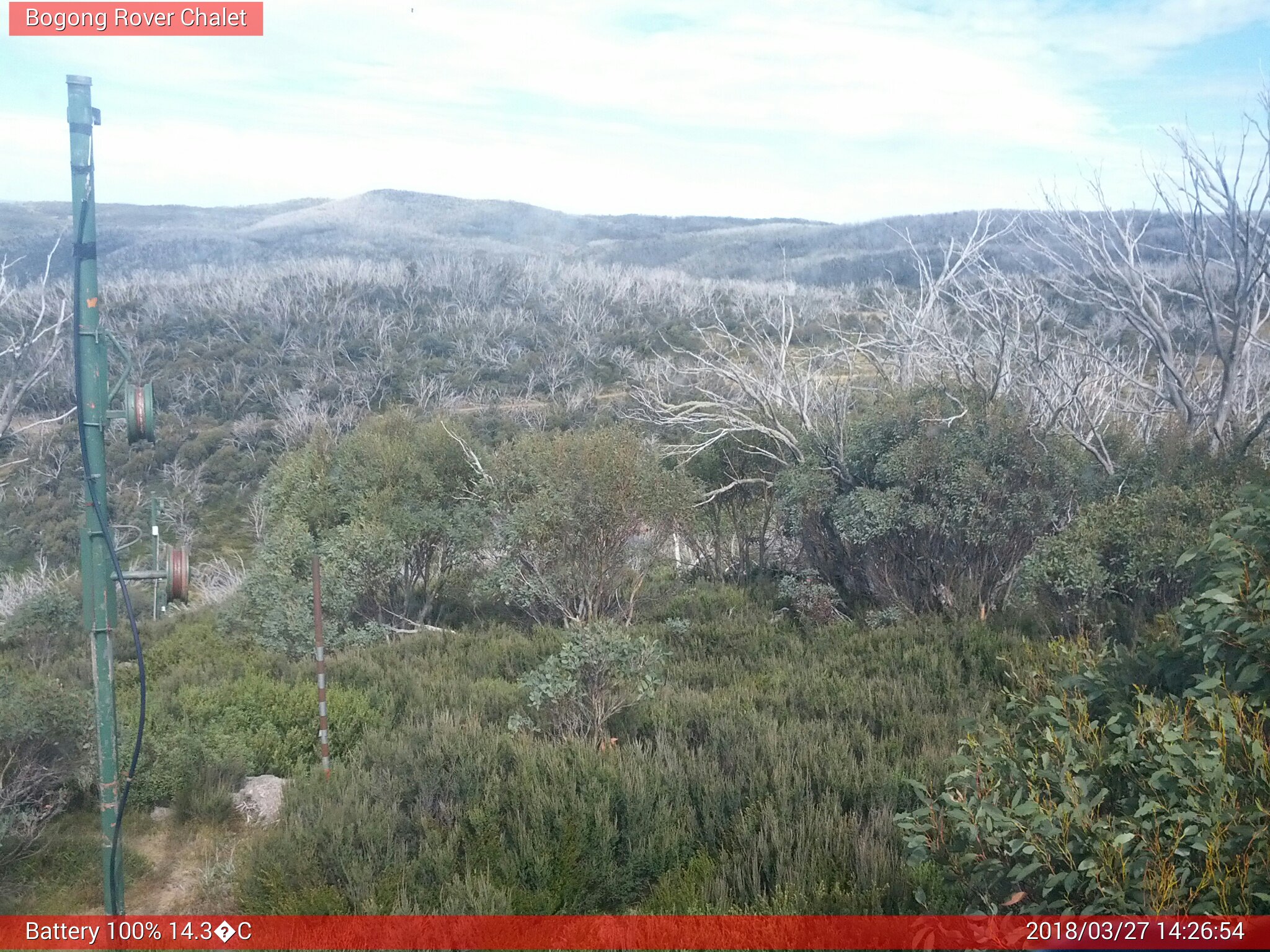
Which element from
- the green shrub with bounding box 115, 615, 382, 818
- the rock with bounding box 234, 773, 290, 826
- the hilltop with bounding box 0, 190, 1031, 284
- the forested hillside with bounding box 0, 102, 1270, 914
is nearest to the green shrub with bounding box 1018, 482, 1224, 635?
the forested hillside with bounding box 0, 102, 1270, 914

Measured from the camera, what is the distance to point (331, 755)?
7176 millimetres

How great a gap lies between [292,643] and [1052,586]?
8893 mm

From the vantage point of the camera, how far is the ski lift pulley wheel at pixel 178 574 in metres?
3.77

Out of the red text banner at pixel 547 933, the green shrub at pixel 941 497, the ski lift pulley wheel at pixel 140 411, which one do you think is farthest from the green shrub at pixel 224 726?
the green shrub at pixel 941 497

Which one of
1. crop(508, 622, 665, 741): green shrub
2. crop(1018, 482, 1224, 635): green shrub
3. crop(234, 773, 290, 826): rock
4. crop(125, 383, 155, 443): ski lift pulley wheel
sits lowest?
crop(234, 773, 290, 826): rock

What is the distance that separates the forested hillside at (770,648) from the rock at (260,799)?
0.47 feet

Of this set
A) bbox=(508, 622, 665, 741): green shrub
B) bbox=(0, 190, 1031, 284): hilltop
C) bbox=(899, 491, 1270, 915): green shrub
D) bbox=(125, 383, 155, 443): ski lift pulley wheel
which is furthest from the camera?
bbox=(0, 190, 1031, 284): hilltop

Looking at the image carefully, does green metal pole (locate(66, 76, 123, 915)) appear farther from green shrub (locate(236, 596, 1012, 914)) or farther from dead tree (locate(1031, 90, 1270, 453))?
dead tree (locate(1031, 90, 1270, 453))

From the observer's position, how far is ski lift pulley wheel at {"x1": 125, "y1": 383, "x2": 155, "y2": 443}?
383cm

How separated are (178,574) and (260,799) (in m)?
3.41

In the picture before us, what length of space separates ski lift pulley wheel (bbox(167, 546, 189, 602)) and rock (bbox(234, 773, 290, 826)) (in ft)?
9.19

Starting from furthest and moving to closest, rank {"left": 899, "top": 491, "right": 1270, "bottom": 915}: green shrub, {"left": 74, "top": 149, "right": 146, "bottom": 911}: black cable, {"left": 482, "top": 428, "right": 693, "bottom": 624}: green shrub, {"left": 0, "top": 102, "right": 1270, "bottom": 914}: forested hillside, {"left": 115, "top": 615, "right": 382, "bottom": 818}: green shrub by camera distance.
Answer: {"left": 482, "top": 428, "right": 693, "bottom": 624}: green shrub
{"left": 115, "top": 615, "right": 382, "bottom": 818}: green shrub
{"left": 74, "top": 149, "right": 146, "bottom": 911}: black cable
{"left": 0, "top": 102, "right": 1270, "bottom": 914}: forested hillside
{"left": 899, "top": 491, "right": 1270, "bottom": 915}: green shrub

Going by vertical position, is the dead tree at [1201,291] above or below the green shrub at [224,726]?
above

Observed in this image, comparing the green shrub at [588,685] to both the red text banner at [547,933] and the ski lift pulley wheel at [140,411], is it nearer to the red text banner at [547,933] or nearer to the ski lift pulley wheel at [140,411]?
the red text banner at [547,933]
